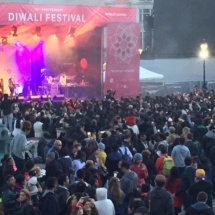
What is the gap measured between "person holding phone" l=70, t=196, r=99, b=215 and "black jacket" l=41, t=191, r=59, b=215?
2.21 ft

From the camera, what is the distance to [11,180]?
11016mm

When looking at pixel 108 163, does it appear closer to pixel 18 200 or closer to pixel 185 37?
pixel 18 200

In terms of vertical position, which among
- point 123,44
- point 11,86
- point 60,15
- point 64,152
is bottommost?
point 64,152

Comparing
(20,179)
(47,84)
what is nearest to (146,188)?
(20,179)

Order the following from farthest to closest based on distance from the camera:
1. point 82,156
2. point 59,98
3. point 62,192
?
point 59,98
point 82,156
point 62,192

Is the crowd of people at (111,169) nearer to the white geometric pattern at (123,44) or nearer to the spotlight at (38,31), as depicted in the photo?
the spotlight at (38,31)

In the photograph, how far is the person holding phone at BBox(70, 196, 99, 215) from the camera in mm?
9430

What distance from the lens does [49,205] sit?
10.4m

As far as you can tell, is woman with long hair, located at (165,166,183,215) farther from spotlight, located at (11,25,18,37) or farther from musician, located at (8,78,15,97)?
musician, located at (8,78,15,97)

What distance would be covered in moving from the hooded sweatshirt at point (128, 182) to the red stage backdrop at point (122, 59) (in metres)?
22.0

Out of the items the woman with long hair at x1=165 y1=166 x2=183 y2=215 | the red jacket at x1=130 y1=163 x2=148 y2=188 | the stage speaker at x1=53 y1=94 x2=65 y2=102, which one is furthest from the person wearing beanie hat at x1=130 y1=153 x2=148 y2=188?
the stage speaker at x1=53 y1=94 x2=65 y2=102

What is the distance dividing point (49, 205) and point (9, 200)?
63cm

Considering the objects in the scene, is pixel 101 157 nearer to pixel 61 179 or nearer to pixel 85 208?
pixel 61 179

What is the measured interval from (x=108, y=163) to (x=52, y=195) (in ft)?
12.1
